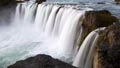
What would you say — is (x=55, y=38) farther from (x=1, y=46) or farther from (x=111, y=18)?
(x=111, y=18)

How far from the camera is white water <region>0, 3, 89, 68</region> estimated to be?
15.2m

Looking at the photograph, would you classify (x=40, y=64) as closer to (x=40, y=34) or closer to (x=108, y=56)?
(x=108, y=56)

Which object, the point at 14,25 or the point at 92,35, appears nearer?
the point at 92,35

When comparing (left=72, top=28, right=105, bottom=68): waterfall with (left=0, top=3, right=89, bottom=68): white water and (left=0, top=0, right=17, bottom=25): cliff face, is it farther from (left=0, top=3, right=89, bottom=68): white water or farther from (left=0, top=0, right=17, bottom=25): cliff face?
(left=0, top=0, right=17, bottom=25): cliff face

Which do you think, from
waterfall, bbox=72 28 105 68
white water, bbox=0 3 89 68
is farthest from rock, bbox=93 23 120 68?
white water, bbox=0 3 89 68

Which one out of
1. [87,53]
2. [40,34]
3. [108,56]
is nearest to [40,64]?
[108,56]

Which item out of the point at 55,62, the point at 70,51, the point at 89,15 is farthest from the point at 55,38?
the point at 55,62

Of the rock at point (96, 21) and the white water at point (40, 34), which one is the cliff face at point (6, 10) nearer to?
the white water at point (40, 34)

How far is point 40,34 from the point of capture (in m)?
21.5

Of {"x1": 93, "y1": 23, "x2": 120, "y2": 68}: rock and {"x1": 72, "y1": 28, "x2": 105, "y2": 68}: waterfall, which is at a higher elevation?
{"x1": 93, "y1": 23, "x2": 120, "y2": 68}: rock

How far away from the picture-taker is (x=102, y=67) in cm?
563

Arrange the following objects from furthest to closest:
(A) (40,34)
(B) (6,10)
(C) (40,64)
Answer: (B) (6,10) → (A) (40,34) → (C) (40,64)

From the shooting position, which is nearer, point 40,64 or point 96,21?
point 40,64

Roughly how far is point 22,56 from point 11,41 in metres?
5.13
